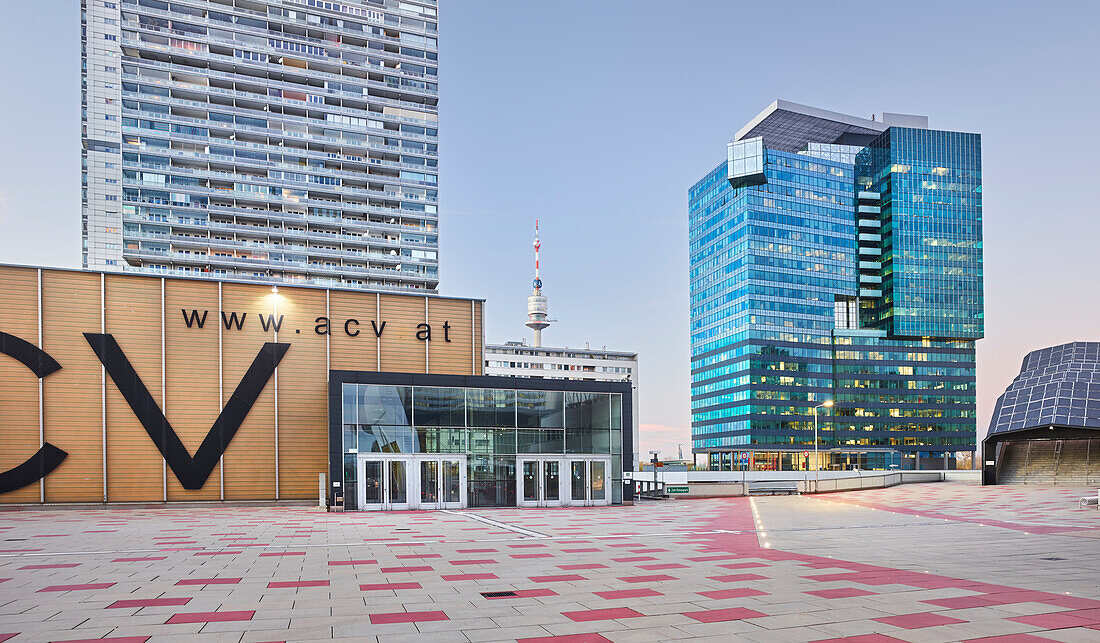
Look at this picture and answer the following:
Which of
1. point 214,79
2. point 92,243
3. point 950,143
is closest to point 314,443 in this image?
point 92,243

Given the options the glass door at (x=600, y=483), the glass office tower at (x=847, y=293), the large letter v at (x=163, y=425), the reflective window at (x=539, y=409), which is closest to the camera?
the large letter v at (x=163, y=425)

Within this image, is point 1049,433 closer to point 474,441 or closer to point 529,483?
point 529,483

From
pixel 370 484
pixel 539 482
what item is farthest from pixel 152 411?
pixel 539 482

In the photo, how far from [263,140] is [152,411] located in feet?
290

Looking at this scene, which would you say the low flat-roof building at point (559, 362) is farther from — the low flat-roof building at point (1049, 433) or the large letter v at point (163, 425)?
the large letter v at point (163, 425)

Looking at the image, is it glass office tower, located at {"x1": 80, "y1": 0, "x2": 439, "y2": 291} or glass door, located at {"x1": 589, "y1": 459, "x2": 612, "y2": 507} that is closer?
glass door, located at {"x1": 589, "y1": 459, "x2": 612, "y2": 507}

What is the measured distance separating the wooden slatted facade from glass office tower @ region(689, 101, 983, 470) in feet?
399

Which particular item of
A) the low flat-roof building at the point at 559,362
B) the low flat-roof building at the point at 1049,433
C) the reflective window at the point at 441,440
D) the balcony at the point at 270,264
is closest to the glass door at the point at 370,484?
the reflective window at the point at 441,440

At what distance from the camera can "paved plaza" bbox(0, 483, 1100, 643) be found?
9.97m

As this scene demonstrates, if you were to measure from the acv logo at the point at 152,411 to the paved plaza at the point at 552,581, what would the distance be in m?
11.6

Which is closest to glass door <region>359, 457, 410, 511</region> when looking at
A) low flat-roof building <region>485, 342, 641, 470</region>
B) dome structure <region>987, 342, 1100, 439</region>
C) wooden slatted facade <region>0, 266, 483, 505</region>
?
wooden slatted facade <region>0, 266, 483, 505</region>

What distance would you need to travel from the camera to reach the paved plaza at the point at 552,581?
392 inches

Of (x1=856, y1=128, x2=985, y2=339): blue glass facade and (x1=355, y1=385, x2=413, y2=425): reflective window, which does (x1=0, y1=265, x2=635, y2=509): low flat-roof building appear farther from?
(x1=856, y1=128, x2=985, y2=339): blue glass facade

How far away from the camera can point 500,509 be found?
119 ft
